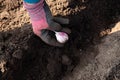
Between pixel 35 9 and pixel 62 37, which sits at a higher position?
pixel 35 9

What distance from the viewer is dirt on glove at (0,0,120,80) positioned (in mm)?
1899

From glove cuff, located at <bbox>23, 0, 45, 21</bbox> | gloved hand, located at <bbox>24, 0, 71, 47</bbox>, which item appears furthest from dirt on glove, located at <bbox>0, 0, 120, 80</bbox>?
glove cuff, located at <bbox>23, 0, 45, 21</bbox>

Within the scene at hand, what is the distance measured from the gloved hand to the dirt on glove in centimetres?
7

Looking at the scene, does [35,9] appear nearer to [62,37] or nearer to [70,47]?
[62,37]

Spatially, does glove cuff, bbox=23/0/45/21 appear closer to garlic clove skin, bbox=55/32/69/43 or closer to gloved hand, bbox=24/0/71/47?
gloved hand, bbox=24/0/71/47

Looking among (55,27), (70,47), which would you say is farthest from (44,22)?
(70,47)

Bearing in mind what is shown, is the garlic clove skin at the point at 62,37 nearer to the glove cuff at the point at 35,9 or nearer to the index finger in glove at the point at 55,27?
the index finger in glove at the point at 55,27

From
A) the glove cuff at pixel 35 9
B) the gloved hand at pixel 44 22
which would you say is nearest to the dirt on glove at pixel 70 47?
the gloved hand at pixel 44 22

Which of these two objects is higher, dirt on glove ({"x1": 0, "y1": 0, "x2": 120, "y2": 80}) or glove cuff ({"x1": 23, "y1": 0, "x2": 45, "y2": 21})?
glove cuff ({"x1": 23, "y1": 0, "x2": 45, "y2": 21})

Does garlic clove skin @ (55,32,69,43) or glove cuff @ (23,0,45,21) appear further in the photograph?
garlic clove skin @ (55,32,69,43)

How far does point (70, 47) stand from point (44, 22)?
283mm

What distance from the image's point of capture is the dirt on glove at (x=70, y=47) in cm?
190

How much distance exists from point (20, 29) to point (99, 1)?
669 millimetres

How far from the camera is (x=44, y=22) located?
6.24ft
